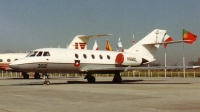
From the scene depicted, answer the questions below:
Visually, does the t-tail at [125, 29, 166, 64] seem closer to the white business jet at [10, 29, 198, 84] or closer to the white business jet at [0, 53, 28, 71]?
the white business jet at [10, 29, 198, 84]

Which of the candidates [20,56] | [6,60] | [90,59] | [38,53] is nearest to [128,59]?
[90,59]

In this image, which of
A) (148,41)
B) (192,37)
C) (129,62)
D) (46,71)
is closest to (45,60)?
(46,71)

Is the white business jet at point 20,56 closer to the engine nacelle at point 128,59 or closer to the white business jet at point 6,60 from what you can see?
the white business jet at point 6,60

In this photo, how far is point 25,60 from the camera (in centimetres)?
2402

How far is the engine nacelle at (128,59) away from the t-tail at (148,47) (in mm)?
826

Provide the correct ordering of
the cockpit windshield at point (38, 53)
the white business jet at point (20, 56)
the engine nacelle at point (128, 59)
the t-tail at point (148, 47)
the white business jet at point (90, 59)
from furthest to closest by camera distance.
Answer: the white business jet at point (20, 56) < the t-tail at point (148, 47) < the engine nacelle at point (128, 59) < the cockpit windshield at point (38, 53) < the white business jet at point (90, 59)

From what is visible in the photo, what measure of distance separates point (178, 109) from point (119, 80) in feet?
58.5

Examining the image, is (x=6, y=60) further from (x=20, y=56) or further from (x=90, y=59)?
(x=90, y=59)

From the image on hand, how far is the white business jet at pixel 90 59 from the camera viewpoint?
80.4ft

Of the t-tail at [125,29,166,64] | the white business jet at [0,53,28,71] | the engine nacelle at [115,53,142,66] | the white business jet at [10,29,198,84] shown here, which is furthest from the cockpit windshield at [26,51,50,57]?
the white business jet at [0,53,28,71]

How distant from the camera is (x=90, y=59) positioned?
27.7 meters

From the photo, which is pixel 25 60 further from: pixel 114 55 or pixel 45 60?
pixel 114 55

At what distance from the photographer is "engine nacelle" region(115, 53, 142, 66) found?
2956 centimetres

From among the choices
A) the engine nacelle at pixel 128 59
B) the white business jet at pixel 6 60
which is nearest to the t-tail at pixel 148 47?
the engine nacelle at pixel 128 59
